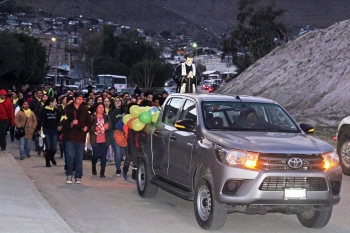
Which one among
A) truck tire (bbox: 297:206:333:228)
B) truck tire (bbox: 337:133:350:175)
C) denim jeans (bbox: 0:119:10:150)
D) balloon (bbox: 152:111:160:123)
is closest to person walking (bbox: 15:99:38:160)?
denim jeans (bbox: 0:119:10:150)

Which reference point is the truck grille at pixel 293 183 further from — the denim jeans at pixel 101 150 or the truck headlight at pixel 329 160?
the denim jeans at pixel 101 150

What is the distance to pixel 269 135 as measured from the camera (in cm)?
979

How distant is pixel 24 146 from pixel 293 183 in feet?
38.6

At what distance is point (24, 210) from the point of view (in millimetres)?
10273

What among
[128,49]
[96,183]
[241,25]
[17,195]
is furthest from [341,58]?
[128,49]

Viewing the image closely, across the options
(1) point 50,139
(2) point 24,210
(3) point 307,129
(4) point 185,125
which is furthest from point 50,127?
(3) point 307,129

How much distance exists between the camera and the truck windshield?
10273 mm

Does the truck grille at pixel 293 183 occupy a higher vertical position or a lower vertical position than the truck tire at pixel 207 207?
higher

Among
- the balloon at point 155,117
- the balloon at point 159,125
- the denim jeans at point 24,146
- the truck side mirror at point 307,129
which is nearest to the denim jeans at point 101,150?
the balloon at point 155,117

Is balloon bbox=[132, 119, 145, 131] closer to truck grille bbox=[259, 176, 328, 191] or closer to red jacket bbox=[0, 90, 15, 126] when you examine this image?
truck grille bbox=[259, 176, 328, 191]

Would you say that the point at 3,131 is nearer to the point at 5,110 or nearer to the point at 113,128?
the point at 5,110

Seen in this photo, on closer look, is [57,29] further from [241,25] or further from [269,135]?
[269,135]

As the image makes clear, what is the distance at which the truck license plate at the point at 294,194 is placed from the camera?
29.3ft

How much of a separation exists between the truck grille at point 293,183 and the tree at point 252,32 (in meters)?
65.8
